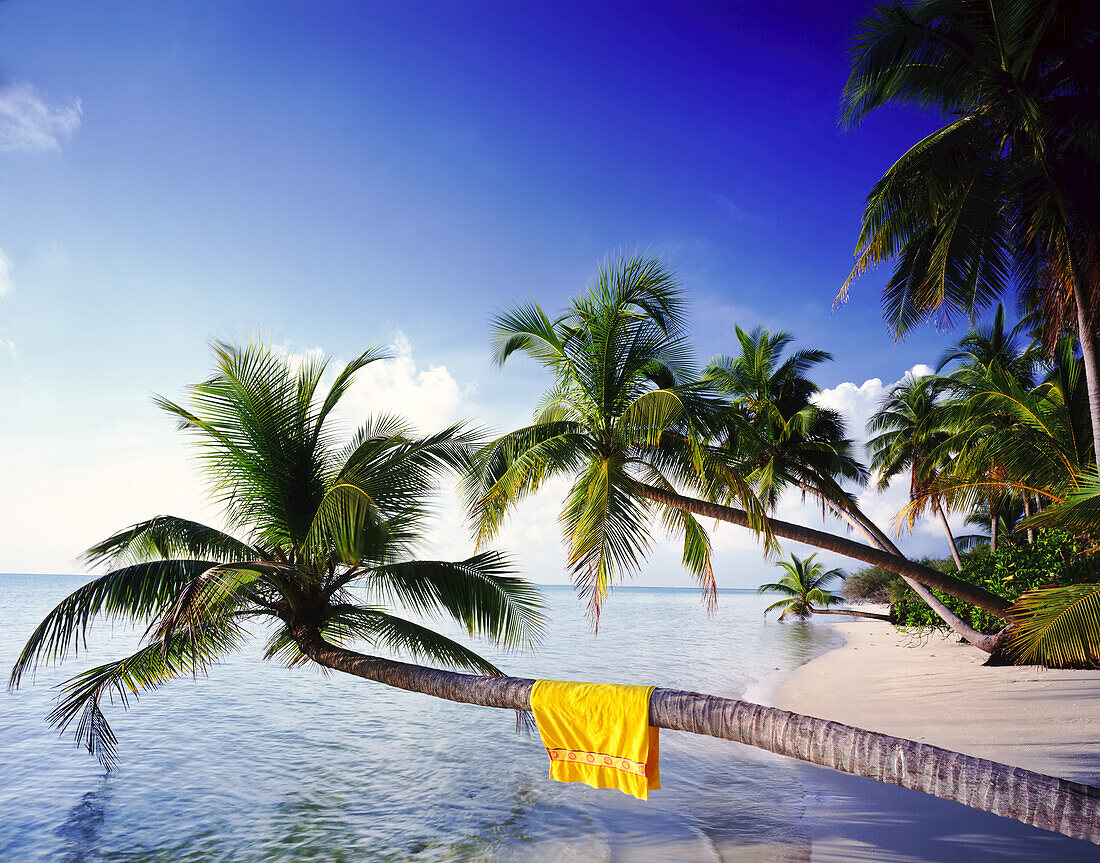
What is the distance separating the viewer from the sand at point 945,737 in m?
5.54

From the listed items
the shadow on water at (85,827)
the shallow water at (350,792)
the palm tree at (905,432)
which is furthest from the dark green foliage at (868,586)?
the shadow on water at (85,827)

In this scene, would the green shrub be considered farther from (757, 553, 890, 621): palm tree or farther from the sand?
the sand

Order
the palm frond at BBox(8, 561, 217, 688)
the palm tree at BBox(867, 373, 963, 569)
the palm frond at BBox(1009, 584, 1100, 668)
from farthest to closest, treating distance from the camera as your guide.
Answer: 1. the palm tree at BBox(867, 373, 963, 569)
2. the palm frond at BBox(1009, 584, 1100, 668)
3. the palm frond at BBox(8, 561, 217, 688)

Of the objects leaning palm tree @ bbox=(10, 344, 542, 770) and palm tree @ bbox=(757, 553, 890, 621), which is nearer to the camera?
leaning palm tree @ bbox=(10, 344, 542, 770)

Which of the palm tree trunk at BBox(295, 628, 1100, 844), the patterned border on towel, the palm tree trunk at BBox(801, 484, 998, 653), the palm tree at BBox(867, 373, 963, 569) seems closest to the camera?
the palm tree trunk at BBox(295, 628, 1100, 844)

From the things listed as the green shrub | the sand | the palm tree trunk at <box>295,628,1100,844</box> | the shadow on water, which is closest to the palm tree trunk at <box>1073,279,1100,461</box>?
the sand

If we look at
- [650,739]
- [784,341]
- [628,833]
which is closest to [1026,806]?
[650,739]

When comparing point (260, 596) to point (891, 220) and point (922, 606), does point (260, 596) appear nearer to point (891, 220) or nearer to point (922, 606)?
point (891, 220)

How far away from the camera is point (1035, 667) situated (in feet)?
39.3

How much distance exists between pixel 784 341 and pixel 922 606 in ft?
31.8

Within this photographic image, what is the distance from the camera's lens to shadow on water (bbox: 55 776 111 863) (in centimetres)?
666

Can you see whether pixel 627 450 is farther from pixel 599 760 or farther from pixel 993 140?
pixel 993 140

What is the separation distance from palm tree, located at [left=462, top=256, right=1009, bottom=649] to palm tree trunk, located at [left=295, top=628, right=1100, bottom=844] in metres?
3.18

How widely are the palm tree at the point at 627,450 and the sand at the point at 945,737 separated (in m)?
2.14
